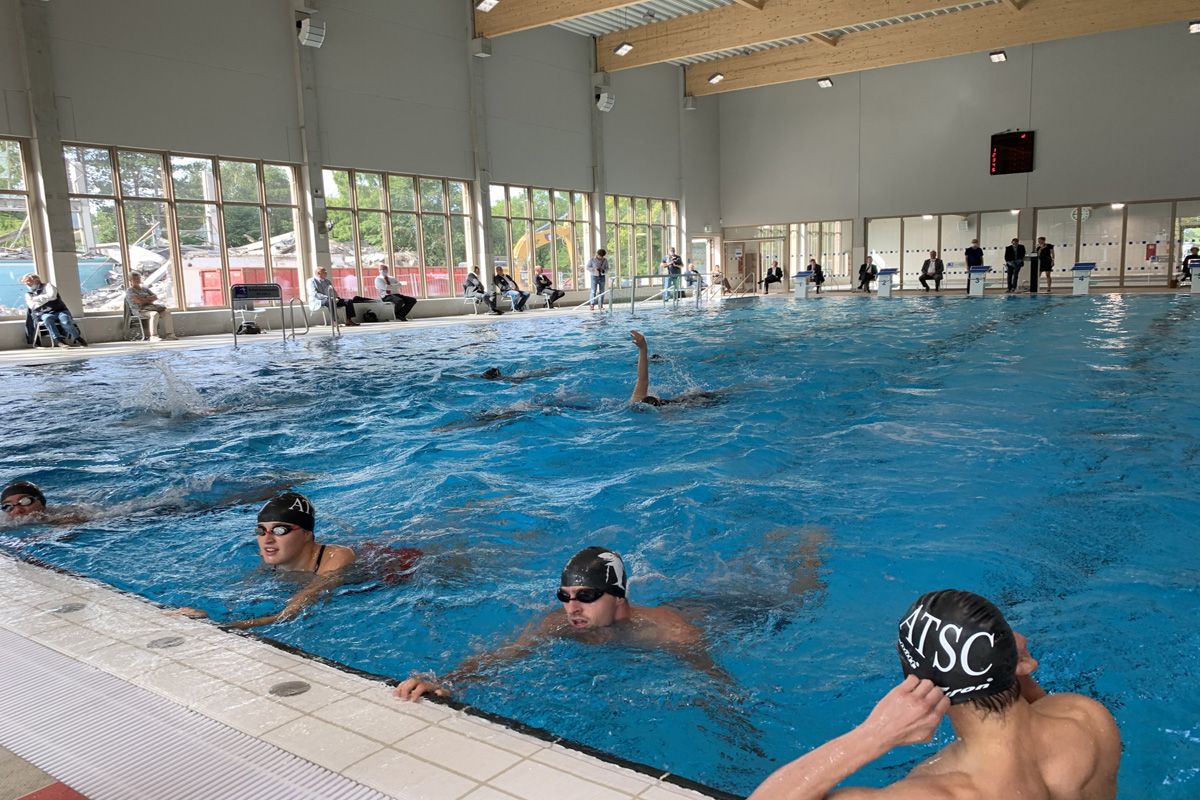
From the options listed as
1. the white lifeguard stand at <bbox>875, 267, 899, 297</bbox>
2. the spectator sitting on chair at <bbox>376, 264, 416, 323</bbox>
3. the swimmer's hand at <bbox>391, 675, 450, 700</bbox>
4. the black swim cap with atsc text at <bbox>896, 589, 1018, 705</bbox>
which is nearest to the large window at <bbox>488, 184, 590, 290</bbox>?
the spectator sitting on chair at <bbox>376, 264, 416, 323</bbox>

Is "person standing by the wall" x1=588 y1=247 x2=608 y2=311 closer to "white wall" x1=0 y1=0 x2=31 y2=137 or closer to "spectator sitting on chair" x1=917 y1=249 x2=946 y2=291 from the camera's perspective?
"spectator sitting on chair" x1=917 y1=249 x2=946 y2=291

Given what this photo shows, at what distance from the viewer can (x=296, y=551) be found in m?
3.92

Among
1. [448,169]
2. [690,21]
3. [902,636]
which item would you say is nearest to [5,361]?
[448,169]

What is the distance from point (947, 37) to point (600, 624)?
75.5 ft

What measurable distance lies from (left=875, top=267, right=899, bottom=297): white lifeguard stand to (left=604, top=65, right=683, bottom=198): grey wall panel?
24.7ft

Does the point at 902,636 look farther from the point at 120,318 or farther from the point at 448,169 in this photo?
the point at 448,169

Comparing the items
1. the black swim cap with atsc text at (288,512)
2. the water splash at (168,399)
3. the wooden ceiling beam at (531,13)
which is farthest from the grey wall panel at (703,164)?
the black swim cap with atsc text at (288,512)

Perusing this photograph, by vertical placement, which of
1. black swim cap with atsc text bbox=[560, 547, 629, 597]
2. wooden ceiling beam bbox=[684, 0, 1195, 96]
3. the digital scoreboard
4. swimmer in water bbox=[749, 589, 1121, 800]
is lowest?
black swim cap with atsc text bbox=[560, 547, 629, 597]

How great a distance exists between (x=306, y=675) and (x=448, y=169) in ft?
64.6

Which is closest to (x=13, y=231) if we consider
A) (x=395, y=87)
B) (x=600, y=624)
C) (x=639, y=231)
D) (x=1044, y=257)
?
(x=395, y=87)

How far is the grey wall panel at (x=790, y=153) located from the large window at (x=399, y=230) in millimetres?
12343

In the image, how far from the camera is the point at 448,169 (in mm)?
20875

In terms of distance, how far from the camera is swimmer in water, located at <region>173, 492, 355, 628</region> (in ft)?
12.5

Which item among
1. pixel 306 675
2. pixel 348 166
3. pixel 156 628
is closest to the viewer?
pixel 306 675
